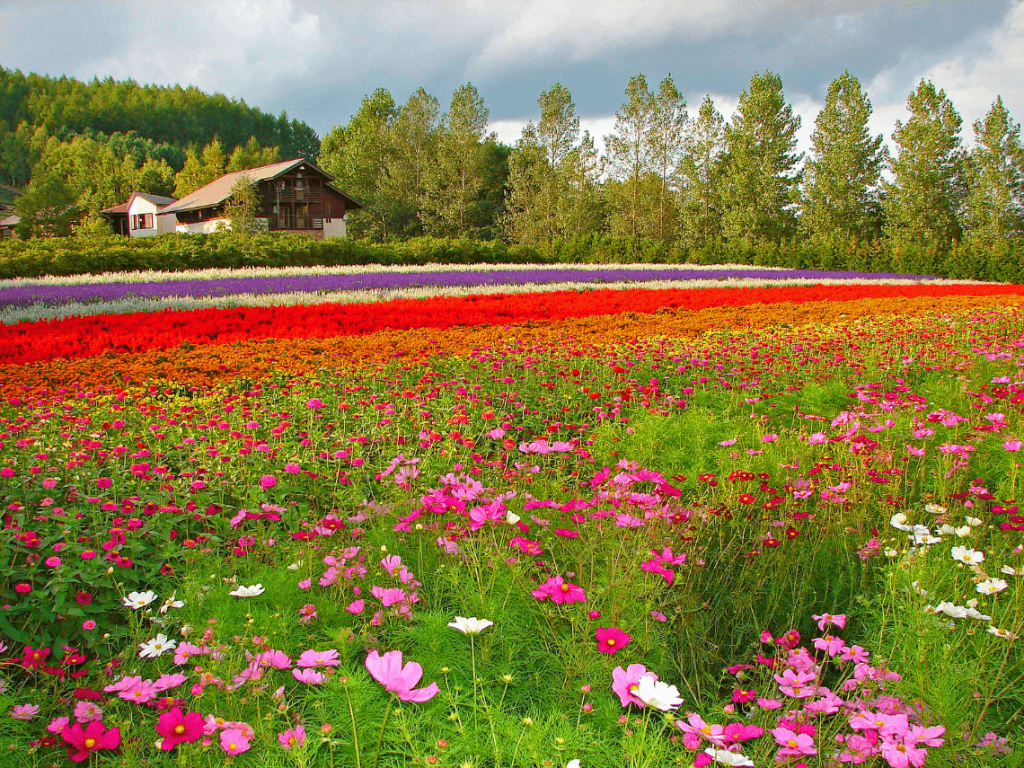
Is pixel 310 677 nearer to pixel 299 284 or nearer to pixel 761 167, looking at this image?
pixel 299 284

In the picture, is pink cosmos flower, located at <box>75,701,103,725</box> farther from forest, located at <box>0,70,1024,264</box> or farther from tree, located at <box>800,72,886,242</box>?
tree, located at <box>800,72,886,242</box>

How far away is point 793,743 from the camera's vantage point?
140cm

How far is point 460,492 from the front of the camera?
2.37 m

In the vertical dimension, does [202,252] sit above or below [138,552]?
above

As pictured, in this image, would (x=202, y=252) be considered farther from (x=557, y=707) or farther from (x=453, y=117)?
(x=453, y=117)

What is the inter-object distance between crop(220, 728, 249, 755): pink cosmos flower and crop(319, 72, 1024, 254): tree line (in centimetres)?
3178

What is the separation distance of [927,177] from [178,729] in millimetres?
39821

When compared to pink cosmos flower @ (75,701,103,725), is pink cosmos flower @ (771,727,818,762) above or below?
above

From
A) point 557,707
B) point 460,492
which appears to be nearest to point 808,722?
point 557,707

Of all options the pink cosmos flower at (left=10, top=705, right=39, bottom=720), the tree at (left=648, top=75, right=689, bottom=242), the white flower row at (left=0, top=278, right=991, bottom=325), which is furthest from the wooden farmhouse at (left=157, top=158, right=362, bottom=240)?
the pink cosmos flower at (left=10, top=705, right=39, bottom=720)

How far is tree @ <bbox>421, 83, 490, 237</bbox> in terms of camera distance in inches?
1746

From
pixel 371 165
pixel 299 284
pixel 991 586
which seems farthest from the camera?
pixel 371 165

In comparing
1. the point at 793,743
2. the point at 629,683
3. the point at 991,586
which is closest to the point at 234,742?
the point at 629,683

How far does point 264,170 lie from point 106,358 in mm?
46616
